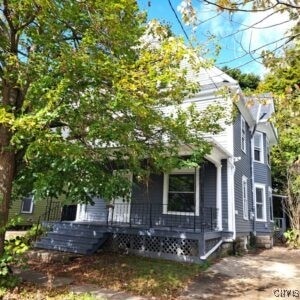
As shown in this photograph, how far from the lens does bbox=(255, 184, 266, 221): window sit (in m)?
16.9

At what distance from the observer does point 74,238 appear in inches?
460

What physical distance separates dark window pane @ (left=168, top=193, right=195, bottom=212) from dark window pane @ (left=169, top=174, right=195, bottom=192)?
239 millimetres

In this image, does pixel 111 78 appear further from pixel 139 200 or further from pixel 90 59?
pixel 139 200

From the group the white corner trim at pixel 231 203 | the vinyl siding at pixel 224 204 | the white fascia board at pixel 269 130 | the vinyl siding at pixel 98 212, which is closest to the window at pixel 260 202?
the white fascia board at pixel 269 130

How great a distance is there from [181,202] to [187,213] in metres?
0.55

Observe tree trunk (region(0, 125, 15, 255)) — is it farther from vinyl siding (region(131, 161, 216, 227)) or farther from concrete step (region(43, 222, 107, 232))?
vinyl siding (region(131, 161, 216, 227))

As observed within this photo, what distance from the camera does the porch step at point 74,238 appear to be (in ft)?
36.2

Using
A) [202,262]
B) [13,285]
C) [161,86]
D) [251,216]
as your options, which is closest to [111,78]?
[161,86]

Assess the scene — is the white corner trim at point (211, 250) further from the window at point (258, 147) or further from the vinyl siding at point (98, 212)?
the window at point (258, 147)

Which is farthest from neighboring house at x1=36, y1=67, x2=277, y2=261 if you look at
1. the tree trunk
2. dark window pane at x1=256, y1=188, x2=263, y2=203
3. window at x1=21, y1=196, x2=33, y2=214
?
window at x1=21, y1=196, x2=33, y2=214

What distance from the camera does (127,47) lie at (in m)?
7.21

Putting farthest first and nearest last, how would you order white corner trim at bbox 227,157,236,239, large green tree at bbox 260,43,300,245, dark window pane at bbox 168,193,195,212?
dark window pane at bbox 168,193,195,212 < white corner trim at bbox 227,157,236,239 < large green tree at bbox 260,43,300,245

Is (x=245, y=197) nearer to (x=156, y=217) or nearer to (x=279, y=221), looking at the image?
(x=156, y=217)

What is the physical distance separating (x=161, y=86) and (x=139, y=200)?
7.58m
